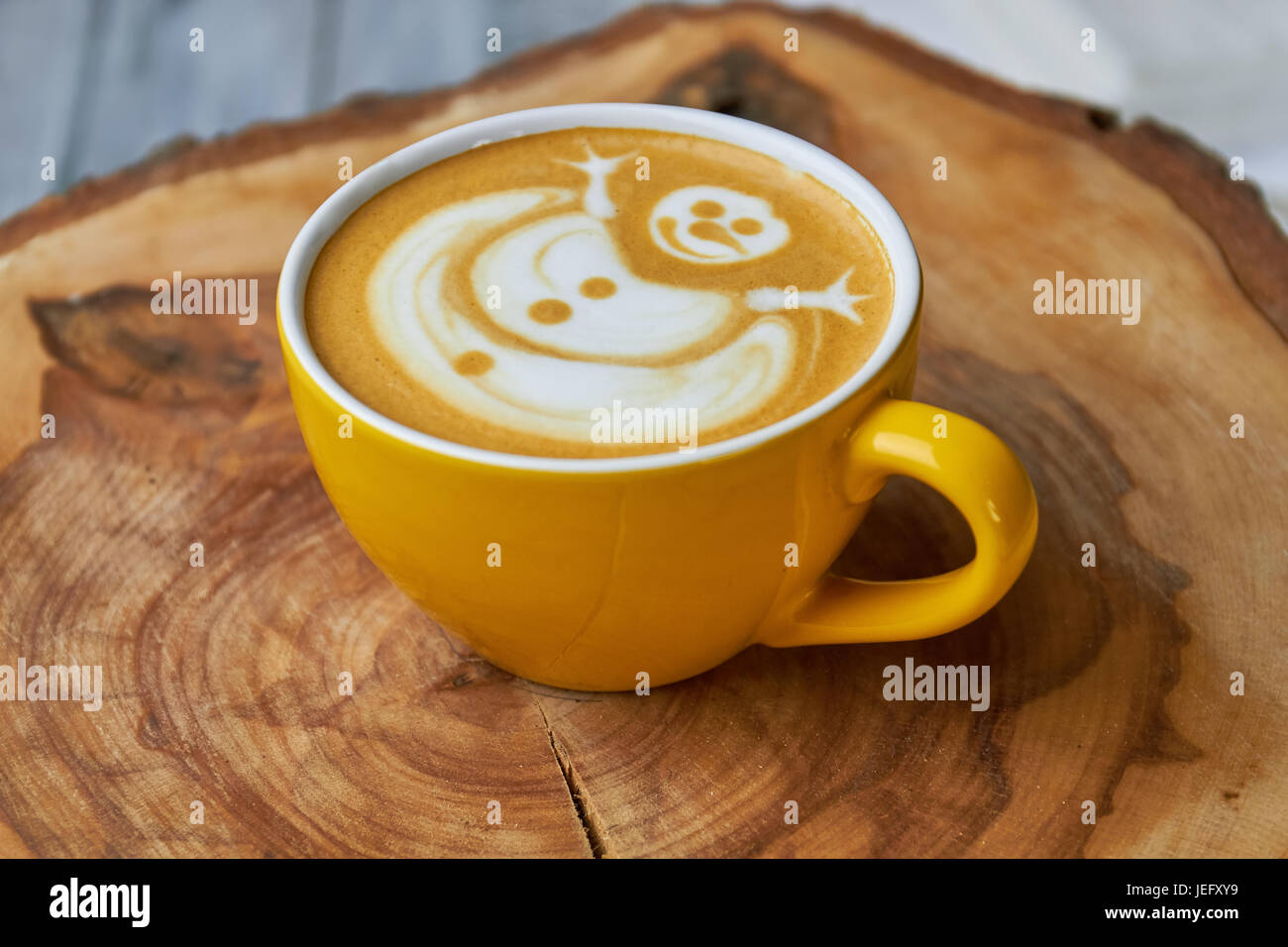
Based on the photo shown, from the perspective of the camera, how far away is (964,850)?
115 centimetres

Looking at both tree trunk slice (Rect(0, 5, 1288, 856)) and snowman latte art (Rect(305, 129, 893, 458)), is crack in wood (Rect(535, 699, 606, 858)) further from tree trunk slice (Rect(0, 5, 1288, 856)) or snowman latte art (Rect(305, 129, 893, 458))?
snowman latte art (Rect(305, 129, 893, 458))

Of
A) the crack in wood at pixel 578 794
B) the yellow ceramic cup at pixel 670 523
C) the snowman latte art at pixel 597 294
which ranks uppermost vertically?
the snowman latte art at pixel 597 294

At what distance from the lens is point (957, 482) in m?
1.07

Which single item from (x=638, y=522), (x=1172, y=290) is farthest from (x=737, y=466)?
(x=1172, y=290)

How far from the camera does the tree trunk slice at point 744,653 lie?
117cm

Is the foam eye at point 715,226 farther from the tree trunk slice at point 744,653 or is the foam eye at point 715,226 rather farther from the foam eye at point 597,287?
the tree trunk slice at point 744,653

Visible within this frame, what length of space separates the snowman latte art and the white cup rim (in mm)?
12

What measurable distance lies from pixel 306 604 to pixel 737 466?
51 centimetres

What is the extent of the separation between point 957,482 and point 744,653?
1.07 ft

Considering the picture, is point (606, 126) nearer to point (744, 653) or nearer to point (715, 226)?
point (715, 226)

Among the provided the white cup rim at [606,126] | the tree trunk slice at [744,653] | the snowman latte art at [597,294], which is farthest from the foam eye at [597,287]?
the tree trunk slice at [744,653]

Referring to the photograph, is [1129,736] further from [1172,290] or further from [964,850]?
[1172,290]

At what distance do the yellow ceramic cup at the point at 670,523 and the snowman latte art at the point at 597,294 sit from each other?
45mm

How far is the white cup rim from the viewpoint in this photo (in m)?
1.02
